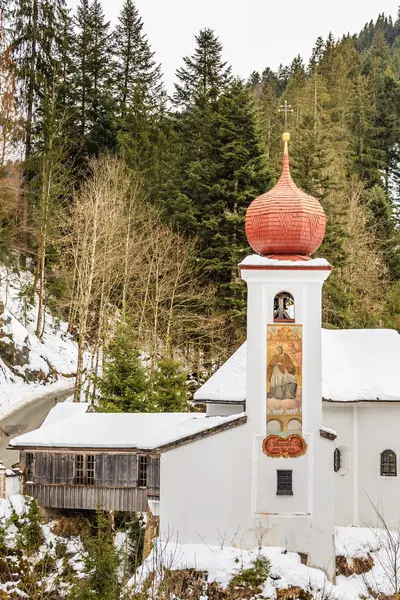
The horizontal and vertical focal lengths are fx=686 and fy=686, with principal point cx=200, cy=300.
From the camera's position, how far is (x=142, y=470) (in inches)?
779

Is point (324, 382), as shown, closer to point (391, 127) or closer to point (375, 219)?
point (375, 219)

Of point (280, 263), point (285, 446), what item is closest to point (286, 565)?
point (285, 446)

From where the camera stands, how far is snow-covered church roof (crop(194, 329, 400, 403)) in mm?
18859

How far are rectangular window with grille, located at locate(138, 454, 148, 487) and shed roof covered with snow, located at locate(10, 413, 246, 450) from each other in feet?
1.46

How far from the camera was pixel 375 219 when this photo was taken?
44625 mm

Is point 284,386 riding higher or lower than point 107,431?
higher

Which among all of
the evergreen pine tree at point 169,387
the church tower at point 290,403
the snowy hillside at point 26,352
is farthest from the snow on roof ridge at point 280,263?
the snowy hillside at point 26,352

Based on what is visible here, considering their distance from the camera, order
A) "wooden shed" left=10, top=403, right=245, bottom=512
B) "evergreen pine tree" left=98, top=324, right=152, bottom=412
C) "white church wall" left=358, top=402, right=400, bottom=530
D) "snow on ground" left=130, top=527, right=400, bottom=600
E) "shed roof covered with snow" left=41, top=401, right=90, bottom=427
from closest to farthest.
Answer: "snow on ground" left=130, top=527, right=400, bottom=600
"white church wall" left=358, top=402, right=400, bottom=530
"wooden shed" left=10, top=403, right=245, bottom=512
"shed roof covered with snow" left=41, top=401, right=90, bottom=427
"evergreen pine tree" left=98, top=324, right=152, bottom=412

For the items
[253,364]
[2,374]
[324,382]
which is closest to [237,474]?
[253,364]

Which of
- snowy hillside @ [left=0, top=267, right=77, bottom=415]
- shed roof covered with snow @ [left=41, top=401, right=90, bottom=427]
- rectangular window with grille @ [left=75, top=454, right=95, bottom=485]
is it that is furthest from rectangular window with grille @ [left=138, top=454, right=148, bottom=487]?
snowy hillside @ [left=0, top=267, right=77, bottom=415]

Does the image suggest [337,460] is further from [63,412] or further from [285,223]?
[63,412]

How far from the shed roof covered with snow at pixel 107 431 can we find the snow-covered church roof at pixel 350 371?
112 centimetres

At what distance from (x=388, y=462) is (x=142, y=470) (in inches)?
272

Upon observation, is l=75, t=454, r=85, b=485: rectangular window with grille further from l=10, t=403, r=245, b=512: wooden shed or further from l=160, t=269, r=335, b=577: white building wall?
l=160, t=269, r=335, b=577: white building wall
